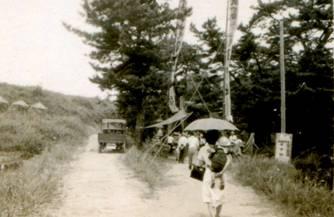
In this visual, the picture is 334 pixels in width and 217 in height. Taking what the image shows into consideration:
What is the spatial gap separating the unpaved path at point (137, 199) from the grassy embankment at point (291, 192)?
325 mm

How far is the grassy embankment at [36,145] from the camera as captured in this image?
364 inches

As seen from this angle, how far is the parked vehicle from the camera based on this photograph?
26547 millimetres

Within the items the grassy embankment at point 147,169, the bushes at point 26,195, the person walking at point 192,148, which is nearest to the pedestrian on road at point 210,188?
the bushes at point 26,195

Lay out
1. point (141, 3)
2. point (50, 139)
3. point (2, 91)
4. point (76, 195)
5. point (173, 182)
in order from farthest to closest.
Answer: point (2, 91)
point (50, 139)
point (141, 3)
point (173, 182)
point (76, 195)

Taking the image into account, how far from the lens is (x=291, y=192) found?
10477mm

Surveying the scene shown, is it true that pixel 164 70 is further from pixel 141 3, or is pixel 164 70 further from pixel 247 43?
pixel 247 43

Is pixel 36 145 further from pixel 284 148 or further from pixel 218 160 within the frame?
pixel 218 160

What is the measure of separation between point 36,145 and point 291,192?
57.3 feet

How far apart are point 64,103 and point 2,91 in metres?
9.40

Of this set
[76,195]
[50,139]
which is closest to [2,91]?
[50,139]

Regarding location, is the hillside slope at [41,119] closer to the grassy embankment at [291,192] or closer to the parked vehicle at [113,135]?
the parked vehicle at [113,135]

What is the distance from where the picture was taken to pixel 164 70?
91.1 ft

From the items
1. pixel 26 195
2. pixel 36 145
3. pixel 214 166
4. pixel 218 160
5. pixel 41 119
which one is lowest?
pixel 26 195

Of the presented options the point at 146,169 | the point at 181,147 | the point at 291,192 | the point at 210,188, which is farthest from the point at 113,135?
the point at 210,188
